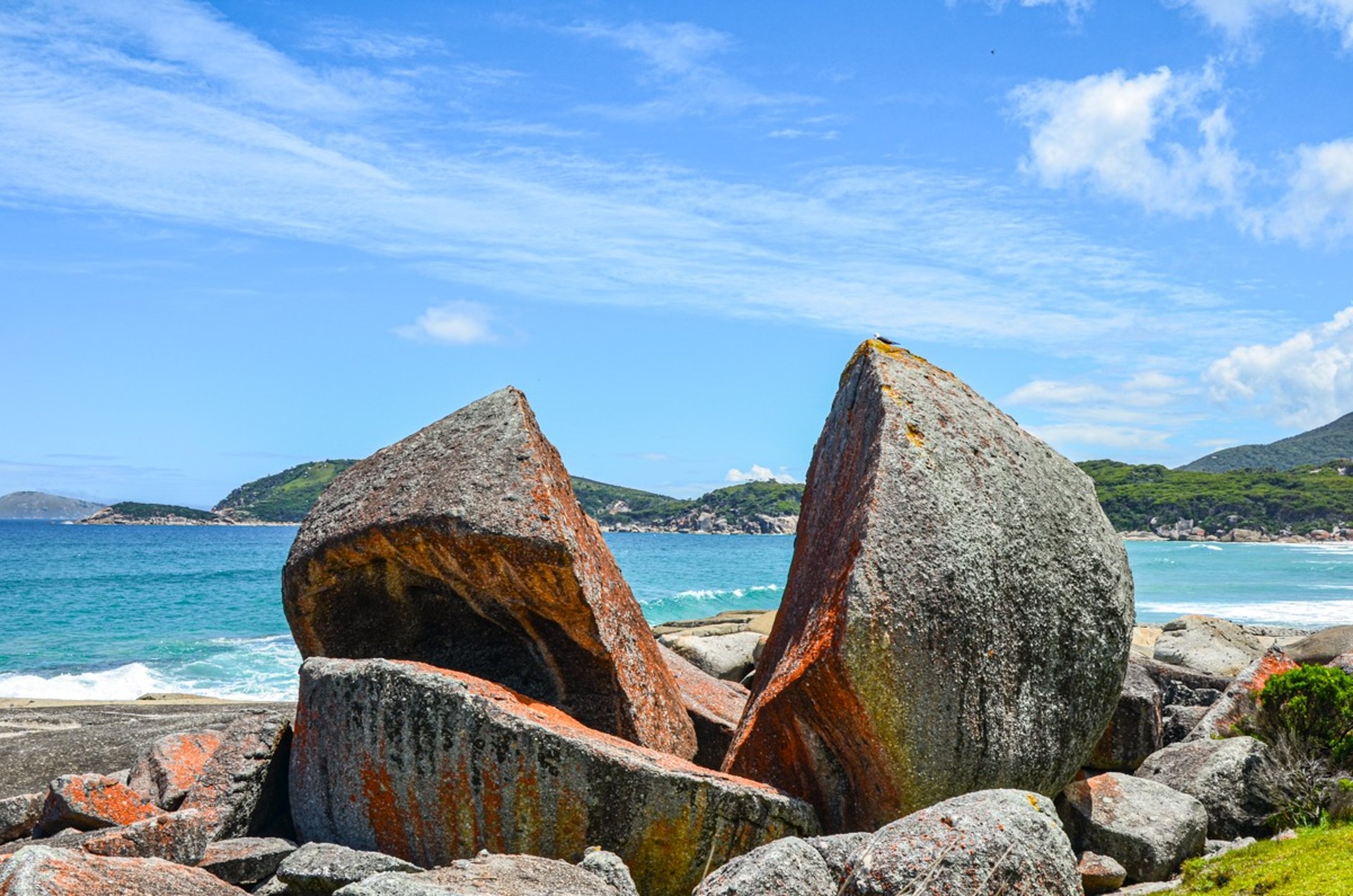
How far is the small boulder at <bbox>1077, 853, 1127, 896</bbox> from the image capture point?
369 inches

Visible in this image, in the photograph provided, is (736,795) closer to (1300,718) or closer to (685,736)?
(685,736)

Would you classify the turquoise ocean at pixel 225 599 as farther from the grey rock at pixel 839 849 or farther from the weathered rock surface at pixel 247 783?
the grey rock at pixel 839 849

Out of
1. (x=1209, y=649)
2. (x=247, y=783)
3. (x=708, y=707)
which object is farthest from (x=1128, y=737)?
(x=1209, y=649)

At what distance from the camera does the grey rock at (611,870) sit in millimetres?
7148

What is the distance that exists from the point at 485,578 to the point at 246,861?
105 inches

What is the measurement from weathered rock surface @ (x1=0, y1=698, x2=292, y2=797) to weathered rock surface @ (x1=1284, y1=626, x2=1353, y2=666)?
14.5 m

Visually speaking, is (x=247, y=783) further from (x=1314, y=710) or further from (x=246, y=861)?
(x=1314, y=710)

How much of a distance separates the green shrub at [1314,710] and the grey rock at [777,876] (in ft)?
20.8

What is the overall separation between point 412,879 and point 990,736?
4.31 meters

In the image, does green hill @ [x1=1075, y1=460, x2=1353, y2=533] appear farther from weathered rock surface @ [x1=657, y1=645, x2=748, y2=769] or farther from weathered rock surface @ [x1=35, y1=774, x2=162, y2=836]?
weathered rock surface @ [x1=35, y1=774, x2=162, y2=836]

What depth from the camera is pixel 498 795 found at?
8141 mm

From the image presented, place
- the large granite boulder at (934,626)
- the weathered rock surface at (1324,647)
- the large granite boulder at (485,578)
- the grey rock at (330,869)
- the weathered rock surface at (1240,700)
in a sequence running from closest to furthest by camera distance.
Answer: the grey rock at (330,869) → the large granite boulder at (934,626) → the large granite boulder at (485,578) → the weathered rock surface at (1240,700) → the weathered rock surface at (1324,647)

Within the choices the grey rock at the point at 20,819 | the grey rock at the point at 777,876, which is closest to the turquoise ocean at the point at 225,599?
the grey rock at the point at 20,819

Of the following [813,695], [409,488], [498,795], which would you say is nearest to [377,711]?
[498,795]
